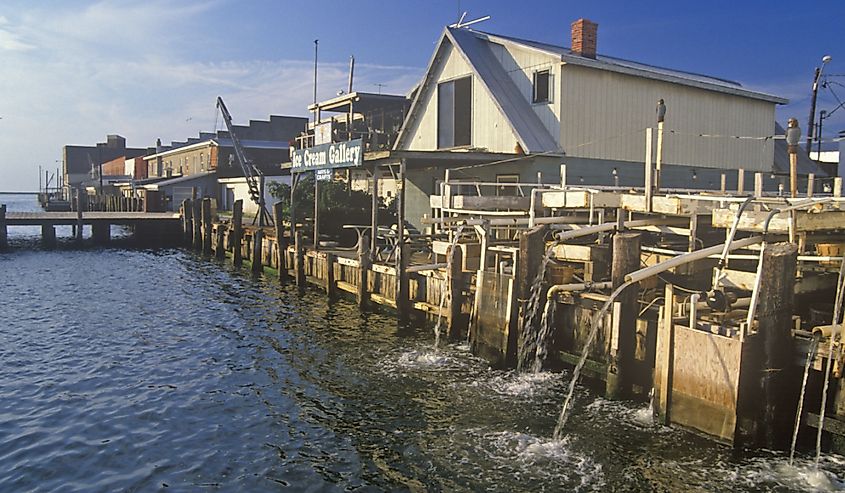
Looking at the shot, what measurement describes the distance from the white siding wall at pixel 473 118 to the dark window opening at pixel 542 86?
5.24 feet

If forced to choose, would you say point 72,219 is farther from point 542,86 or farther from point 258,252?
point 542,86

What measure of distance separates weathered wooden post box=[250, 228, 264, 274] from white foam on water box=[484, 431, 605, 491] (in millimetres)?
22156

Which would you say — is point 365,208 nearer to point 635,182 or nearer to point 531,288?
point 635,182

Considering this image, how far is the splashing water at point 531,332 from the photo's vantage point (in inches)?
569

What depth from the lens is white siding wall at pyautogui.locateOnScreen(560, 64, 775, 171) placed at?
2453 centimetres

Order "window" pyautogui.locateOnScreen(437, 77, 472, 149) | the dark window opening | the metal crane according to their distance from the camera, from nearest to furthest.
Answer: the dark window opening < "window" pyautogui.locateOnScreen(437, 77, 472, 149) < the metal crane

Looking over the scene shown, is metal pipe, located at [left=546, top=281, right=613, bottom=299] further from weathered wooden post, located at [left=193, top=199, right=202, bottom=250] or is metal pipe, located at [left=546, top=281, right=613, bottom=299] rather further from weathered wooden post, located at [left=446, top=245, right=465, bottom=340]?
weathered wooden post, located at [left=193, top=199, right=202, bottom=250]

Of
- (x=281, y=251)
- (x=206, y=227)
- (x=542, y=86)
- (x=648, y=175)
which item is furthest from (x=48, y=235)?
(x=648, y=175)

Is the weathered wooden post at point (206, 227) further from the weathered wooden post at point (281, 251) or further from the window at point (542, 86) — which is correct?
the window at point (542, 86)

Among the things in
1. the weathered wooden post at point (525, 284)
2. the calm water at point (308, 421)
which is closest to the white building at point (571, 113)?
the calm water at point (308, 421)

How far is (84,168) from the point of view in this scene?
122688mm

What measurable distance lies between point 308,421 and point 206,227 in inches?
1179

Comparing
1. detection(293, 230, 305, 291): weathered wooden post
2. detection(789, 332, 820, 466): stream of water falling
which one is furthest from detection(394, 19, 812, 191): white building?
detection(789, 332, 820, 466): stream of water falling

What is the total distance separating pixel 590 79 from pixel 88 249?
33843 mm
